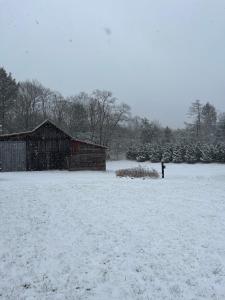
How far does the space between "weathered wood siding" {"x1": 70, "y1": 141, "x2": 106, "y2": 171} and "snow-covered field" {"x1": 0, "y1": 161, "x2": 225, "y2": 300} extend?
57.1 feet

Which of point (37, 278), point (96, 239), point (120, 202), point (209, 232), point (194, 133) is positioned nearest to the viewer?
point (37, 278)

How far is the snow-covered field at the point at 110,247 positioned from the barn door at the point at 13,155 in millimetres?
16230

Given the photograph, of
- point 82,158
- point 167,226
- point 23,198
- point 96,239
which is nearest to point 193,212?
point 167,226

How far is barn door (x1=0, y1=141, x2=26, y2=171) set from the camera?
1136 inches

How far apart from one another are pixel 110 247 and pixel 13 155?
2285 cm

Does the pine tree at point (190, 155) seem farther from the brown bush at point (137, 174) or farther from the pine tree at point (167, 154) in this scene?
the brown bush at point (137, 174)

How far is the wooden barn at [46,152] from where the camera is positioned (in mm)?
29156

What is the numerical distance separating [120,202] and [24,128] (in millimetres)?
44880

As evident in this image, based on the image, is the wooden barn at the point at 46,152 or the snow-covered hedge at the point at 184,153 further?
the snow-covered hedge at the point at 184,153

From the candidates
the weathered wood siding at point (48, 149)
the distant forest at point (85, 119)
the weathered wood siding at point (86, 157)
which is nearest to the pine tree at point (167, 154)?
the distant forest at point (85, 119)

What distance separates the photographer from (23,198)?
1262 centimetres

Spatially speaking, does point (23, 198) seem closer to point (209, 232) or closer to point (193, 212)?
point (193, 212)

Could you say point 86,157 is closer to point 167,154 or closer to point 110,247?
point 167,154

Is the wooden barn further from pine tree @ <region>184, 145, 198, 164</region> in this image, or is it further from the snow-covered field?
the snow-covered field
